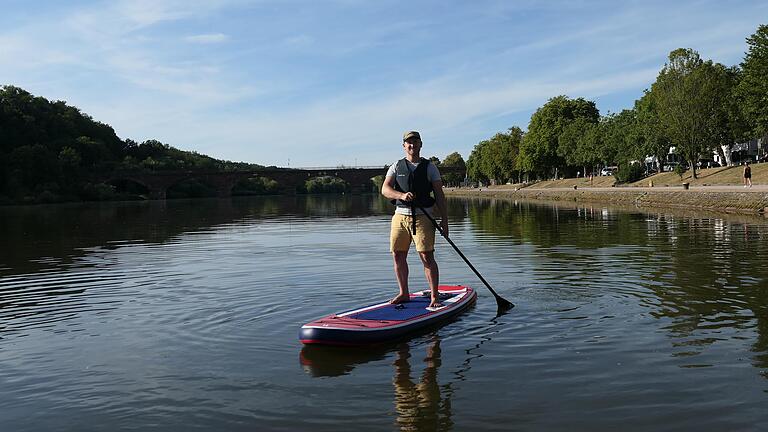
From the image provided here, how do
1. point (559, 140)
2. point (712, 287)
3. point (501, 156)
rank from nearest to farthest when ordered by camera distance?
point (712, 287) → point (559, 140) → point (501, 156)

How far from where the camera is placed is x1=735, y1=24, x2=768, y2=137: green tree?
51.1 m

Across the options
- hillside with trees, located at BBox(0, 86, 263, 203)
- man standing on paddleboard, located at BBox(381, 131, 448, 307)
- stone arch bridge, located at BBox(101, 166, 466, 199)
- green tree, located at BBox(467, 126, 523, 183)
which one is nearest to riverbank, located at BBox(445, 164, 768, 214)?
man standing on paddleboard, located at BBox(381, 131, 448, 307)

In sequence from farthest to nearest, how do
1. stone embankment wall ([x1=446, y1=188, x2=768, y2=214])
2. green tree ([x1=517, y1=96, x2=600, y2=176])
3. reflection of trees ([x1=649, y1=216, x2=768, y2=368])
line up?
green tree ([x1=517, y1=96, x2=600, y2=176])
stone embankment wall ([x1=446, y1=188, x2=768, y2=214])
reflection of trees ([x1=649, y1=216, x2=768, y2=368])

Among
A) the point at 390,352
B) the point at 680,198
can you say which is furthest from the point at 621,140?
the point at 390,352

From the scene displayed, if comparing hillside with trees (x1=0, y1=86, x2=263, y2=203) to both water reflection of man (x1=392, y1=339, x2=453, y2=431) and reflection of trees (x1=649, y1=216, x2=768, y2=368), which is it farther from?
water reflection of man (x1=392, y1=339, x2=453, y2=431)

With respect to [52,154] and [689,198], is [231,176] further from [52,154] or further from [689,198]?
[689,198]

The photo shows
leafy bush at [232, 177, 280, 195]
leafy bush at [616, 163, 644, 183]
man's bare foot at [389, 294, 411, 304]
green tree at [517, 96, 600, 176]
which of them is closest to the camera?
man's bare foot at [389, 294, 411, 304]

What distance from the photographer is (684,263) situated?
16.7 metres

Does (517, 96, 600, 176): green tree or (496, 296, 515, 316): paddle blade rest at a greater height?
(517, 96, 600, 176): green tree

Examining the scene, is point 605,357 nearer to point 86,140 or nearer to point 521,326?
point 521,326

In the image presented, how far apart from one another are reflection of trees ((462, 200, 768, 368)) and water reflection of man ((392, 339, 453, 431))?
3.35m

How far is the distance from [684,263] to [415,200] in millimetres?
9576

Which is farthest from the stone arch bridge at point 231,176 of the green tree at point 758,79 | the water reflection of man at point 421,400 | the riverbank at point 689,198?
the water reflection of man at point 421,400

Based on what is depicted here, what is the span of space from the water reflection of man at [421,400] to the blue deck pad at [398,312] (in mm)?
1306
